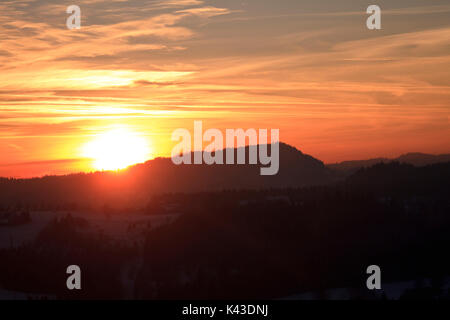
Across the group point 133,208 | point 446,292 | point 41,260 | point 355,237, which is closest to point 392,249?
point 355,237

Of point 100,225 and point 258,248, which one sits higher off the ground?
point 100,225

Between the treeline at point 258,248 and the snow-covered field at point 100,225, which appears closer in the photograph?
the treeline at point 258,248

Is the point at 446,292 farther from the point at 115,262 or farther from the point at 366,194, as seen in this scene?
the point at 115,262

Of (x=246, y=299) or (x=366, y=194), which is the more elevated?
(x=366, y=194)

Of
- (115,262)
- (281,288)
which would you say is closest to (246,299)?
(281,288)

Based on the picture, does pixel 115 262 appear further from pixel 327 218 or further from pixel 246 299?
pixel 327 218

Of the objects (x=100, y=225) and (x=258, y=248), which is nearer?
(x=258, y=248)

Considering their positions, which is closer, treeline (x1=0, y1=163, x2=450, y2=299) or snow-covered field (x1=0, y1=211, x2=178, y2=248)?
treeline (x1=0, y1=163, x2=450, y2=299)

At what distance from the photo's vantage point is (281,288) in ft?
312

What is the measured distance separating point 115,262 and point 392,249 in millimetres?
40664
